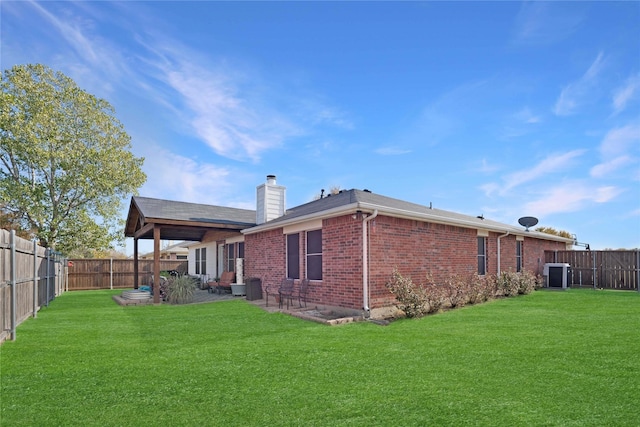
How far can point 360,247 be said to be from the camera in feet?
30.1

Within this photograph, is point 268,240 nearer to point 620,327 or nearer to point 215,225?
point 215,225

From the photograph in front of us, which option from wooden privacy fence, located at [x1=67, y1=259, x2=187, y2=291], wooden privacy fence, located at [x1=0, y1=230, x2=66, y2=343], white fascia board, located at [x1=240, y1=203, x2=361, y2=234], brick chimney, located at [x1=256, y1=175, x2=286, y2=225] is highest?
brick chimney, located at [x1=256, y1=175, x2=286, y2=225]

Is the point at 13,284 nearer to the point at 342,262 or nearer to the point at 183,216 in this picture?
the point at 183,216

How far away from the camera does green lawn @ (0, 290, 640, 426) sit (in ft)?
11.7

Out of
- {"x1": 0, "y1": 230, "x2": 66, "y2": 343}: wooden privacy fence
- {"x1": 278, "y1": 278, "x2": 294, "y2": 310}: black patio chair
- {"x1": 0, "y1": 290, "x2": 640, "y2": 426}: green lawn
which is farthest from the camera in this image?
{"x1": 278, "y1": 278, "x2": 294, "y2": 310}: black patio chair

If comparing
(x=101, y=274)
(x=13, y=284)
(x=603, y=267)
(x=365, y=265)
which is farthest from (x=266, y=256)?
(x=603, y=267)

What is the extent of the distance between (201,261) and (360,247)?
1437cm

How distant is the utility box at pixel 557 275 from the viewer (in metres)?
16.8

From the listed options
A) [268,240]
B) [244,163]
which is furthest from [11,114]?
[268,240]

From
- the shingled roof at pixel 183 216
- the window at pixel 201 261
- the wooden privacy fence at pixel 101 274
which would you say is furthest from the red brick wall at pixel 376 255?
the wooden privacy fence at pixel 101 274

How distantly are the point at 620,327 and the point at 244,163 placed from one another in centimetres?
1469

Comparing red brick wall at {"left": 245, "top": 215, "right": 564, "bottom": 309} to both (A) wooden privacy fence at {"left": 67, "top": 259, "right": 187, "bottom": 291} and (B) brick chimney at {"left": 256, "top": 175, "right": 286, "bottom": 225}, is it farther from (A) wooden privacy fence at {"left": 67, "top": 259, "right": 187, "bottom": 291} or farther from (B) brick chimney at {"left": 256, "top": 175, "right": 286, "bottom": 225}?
(A) wooden privacy fence at {"left": 67, "top": 259, "right": 187, "bottom": 291}

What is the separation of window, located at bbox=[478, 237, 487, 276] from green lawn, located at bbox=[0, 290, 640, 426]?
5.25 meters

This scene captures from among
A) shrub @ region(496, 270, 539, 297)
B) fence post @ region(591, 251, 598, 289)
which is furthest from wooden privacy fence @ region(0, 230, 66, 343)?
fence post @ region(591, 251, 598, 289)
